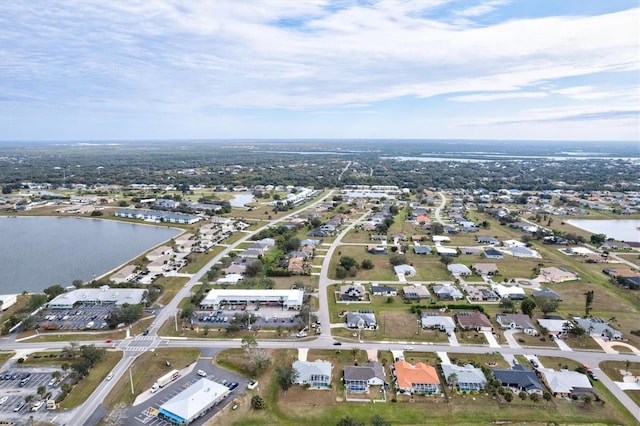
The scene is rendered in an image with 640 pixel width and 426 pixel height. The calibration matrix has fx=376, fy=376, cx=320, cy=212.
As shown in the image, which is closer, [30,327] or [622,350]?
[622,350]

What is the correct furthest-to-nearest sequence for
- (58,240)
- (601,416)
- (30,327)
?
(58,240) → (30,327) → (601,416)

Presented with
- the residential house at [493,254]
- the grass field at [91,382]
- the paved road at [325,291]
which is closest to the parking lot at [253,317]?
the paved road at [325,291]

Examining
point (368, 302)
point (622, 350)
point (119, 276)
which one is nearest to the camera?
point (622, 350)

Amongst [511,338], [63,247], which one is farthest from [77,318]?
[511,338]

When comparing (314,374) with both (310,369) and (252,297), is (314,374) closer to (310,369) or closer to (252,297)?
(310,369)

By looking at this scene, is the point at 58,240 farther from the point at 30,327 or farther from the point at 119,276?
the point at 30,327

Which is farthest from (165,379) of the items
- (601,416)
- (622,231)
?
(622,231)

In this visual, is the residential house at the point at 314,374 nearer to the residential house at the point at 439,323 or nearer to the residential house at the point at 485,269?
the residential house at the point at 439,323
